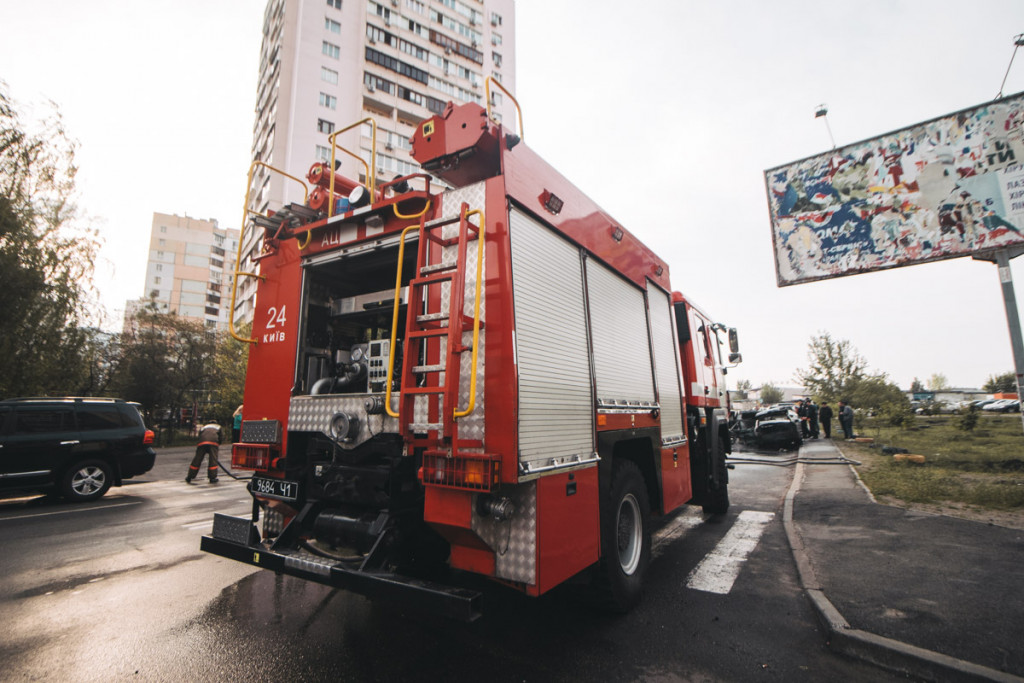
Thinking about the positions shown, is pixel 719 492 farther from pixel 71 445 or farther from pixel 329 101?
pixel 329 101

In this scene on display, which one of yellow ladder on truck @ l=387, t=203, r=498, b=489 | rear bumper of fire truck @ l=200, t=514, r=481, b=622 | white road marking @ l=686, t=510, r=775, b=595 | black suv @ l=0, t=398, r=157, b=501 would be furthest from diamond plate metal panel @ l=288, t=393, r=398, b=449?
black suv @ l=0, t=398, r=157, b=501

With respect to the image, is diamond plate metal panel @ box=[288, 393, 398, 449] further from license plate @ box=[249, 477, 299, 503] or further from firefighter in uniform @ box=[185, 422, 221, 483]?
firefighter in uniform @ box=[185, 422, 221, 483]

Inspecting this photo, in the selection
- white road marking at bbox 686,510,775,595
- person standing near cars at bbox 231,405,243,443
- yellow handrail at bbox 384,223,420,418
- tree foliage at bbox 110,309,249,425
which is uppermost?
tree foliage at bbox 110,309,249,425

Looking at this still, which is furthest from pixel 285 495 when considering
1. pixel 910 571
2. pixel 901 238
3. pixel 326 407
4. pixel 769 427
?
pixel 769 427

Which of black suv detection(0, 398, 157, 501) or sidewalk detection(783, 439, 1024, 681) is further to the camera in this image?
black suv detection(0, 398, 157, 501)

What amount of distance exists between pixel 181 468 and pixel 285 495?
12.9 metres

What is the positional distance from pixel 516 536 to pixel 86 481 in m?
9.04

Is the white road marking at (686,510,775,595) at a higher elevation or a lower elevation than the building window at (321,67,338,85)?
lower

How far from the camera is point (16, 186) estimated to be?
465 inches

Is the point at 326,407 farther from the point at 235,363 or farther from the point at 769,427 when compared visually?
the point at 235,363

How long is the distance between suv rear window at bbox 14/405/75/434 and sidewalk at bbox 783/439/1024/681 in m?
10.8

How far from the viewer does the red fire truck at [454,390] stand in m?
2.63

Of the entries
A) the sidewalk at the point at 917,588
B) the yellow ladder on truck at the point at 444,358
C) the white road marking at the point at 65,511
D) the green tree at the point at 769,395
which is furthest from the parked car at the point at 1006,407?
the white road marking at the point at 65,511

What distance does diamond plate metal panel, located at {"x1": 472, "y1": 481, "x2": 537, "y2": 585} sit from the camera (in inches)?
102
